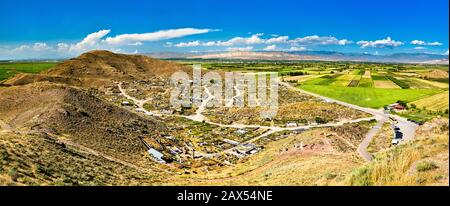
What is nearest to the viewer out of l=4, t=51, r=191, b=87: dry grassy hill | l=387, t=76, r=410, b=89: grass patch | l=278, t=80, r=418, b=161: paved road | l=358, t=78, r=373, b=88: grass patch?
l=278, t=80, r=418, b=161: paved road

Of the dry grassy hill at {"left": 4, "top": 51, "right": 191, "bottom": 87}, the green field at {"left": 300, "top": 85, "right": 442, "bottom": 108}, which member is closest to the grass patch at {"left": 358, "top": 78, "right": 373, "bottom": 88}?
the green field at {"left": 300, "top": 85, "right": 442, "bottom": 108}

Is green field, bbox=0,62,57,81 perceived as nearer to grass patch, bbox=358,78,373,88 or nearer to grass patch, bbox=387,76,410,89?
grass patch, bbox=358,78,373,88

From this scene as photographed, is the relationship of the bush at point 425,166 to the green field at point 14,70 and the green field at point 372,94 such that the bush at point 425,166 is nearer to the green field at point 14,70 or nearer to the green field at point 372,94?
the green field at point 372,94

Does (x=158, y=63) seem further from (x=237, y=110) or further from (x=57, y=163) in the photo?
(x=57, y=163)

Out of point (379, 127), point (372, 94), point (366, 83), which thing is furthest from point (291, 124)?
point (366, 83)

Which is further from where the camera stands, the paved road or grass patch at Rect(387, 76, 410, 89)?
grass patch at Rect(387, 76, 410, 89)

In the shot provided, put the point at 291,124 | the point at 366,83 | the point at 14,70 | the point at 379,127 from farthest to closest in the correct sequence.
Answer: the point at 14,70 → the point at 366,83 → the point at 291,124 → the point at 379,127

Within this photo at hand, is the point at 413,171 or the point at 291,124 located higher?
the point at 413,171

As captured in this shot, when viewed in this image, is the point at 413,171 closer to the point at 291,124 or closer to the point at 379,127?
the point at 379,127
